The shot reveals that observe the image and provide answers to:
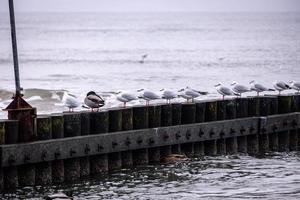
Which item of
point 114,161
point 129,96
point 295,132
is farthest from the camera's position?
point 295,132

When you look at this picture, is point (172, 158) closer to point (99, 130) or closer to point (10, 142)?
point (99, 130)

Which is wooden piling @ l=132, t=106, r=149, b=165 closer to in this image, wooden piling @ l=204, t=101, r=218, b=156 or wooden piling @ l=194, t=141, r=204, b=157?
wooden piling @ l=194, t=141, r=204, b=157

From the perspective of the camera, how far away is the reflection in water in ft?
46.5

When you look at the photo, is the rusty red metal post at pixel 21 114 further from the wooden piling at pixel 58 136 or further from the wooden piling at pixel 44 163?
the wooden piling at pixel 58 136

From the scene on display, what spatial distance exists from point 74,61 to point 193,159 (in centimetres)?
5153

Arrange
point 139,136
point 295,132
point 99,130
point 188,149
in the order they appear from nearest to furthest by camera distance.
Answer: point 99,130 → point 139,136 → point 188,149 → point 295,132

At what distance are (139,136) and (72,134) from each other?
5.12 feet

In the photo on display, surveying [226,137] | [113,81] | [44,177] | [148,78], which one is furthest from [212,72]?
[44,177]

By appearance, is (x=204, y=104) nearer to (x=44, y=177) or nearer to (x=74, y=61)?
(x=44, y=177)

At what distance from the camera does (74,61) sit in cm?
6781

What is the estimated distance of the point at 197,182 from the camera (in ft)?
49.9

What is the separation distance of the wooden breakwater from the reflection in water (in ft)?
0.95

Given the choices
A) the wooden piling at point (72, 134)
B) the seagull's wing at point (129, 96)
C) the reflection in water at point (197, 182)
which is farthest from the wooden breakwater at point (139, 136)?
the seagull's wing at point (129, 96)

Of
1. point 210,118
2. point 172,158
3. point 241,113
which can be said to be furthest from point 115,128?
point 241,113
